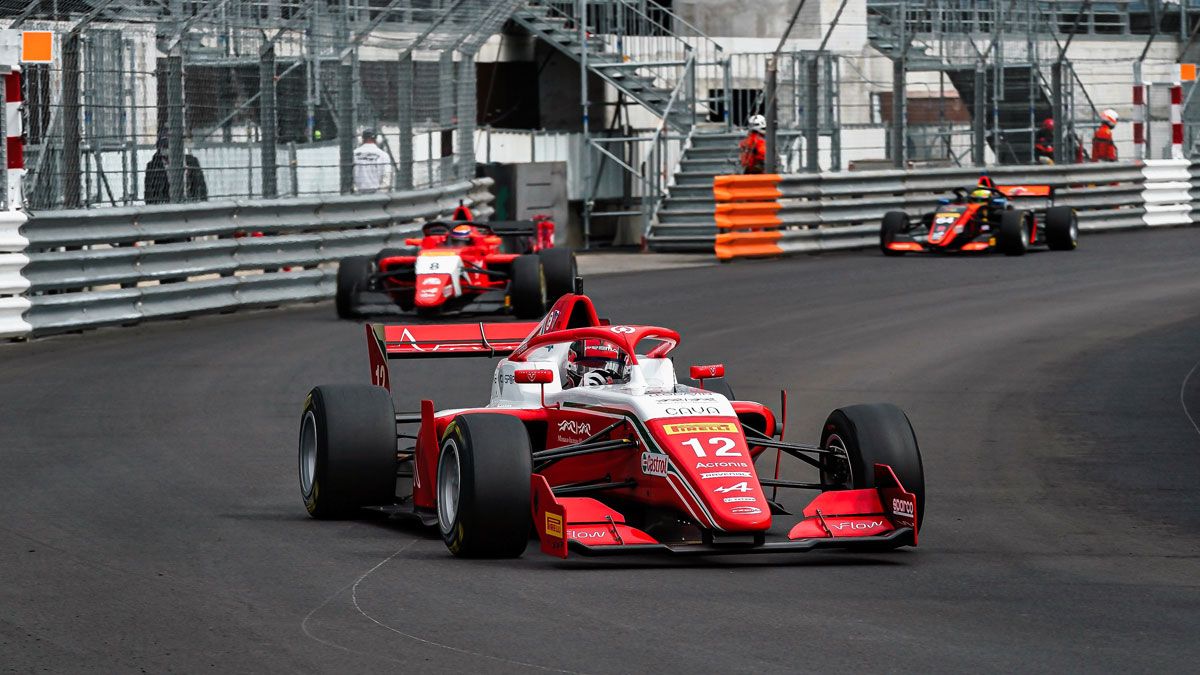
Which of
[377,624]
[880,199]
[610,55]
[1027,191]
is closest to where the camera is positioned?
[377,624]

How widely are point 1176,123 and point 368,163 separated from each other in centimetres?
1571

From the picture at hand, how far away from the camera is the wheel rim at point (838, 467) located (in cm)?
778

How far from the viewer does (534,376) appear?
8.03 meters

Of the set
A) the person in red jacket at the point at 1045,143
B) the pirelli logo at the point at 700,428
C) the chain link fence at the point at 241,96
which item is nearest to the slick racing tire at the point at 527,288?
the chain link fence at the point at 241,96

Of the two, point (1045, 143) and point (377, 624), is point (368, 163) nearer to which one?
point (1045, 143)

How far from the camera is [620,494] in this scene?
7.75 meters

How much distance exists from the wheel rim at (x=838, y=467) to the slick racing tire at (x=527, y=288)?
30.8 ft

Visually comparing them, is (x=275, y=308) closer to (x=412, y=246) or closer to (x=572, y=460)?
(x=412, y=246)

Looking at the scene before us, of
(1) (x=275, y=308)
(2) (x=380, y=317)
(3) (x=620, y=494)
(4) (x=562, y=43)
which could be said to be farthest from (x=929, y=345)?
(4) (x=562, y=43)

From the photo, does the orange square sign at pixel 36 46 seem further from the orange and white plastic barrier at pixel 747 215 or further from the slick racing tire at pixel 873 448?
the orange and white plastic barrier at pixel 747 215

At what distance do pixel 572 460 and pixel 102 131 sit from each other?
9829mm

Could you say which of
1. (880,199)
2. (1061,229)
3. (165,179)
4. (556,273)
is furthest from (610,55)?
(165,179)

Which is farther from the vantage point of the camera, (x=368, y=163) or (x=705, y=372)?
(x=368, y=163)

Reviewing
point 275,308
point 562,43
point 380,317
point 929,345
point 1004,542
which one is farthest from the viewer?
point 562,43
